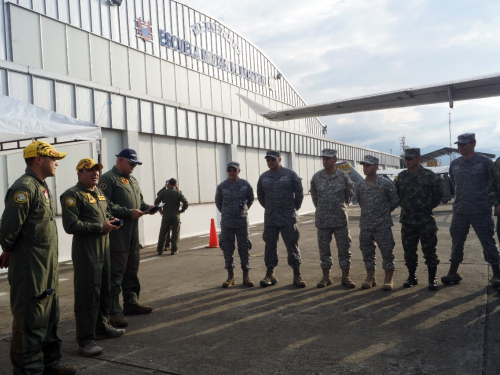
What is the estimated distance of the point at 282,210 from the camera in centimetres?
661

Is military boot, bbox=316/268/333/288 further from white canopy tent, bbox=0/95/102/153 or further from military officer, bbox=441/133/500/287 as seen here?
white canopy tent, bbox=0/95/102/153

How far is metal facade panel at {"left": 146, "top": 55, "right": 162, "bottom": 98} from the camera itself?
15.3m

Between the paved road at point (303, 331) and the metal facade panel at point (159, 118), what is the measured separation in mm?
8868

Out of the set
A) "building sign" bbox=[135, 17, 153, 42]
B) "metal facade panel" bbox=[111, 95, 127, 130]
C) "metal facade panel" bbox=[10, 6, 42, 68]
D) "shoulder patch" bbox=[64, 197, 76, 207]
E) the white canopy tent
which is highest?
"building sign" bbox=[135, 17, 153, 42]

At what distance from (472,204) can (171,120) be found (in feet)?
39.0

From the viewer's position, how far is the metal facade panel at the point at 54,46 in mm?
11562

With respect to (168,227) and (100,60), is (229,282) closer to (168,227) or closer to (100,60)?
(168,227)

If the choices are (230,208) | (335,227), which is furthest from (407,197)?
(230,208)

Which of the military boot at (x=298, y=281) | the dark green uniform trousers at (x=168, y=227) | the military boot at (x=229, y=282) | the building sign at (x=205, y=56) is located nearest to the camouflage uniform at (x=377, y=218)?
the military boot at (x=298, y=281)

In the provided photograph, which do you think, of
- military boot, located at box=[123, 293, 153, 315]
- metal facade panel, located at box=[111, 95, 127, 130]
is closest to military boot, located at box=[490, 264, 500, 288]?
military boot, located at box=[123, 293, 153, 315]

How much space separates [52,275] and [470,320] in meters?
4.12

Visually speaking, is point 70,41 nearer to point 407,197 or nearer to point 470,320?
point 407,197

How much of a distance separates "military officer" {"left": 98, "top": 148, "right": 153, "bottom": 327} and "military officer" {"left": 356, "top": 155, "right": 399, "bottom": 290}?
3.14 metres

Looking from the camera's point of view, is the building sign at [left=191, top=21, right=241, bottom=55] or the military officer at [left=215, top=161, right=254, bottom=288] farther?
the building sign at [left=191, top=21, right=241, bottom=55]
